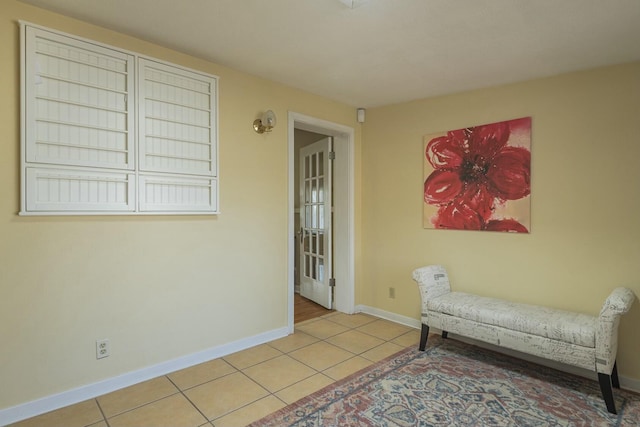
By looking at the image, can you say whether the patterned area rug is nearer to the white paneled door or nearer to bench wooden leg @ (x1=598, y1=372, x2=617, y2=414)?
bench wooden leg @ (x1=598, y1=372, x2=617, y2=414)

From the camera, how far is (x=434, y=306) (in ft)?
9.78

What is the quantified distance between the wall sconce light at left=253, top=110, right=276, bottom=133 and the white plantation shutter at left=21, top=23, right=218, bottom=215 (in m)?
0.40

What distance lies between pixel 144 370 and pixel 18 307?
0.89m

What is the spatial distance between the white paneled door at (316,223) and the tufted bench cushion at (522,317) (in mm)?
1595

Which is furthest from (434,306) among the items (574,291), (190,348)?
(190,348)

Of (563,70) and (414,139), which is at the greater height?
(563,70)

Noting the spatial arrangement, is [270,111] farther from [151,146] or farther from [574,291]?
[574,291]

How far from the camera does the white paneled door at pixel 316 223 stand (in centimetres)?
427

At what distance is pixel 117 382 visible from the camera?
236 cm

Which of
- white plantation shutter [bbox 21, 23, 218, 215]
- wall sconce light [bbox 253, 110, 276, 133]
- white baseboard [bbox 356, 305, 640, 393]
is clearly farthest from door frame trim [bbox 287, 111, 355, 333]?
white plantation shutter [bbox 21, 23, 218, 215]

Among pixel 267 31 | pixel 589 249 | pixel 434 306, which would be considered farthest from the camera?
pixel 434 306

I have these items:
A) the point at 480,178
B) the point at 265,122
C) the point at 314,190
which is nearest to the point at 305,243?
the point at 314,190

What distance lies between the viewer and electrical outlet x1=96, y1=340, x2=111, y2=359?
2.29 meters

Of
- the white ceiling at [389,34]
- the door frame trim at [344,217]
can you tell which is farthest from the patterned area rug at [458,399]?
the white ceiling at [389,34]
